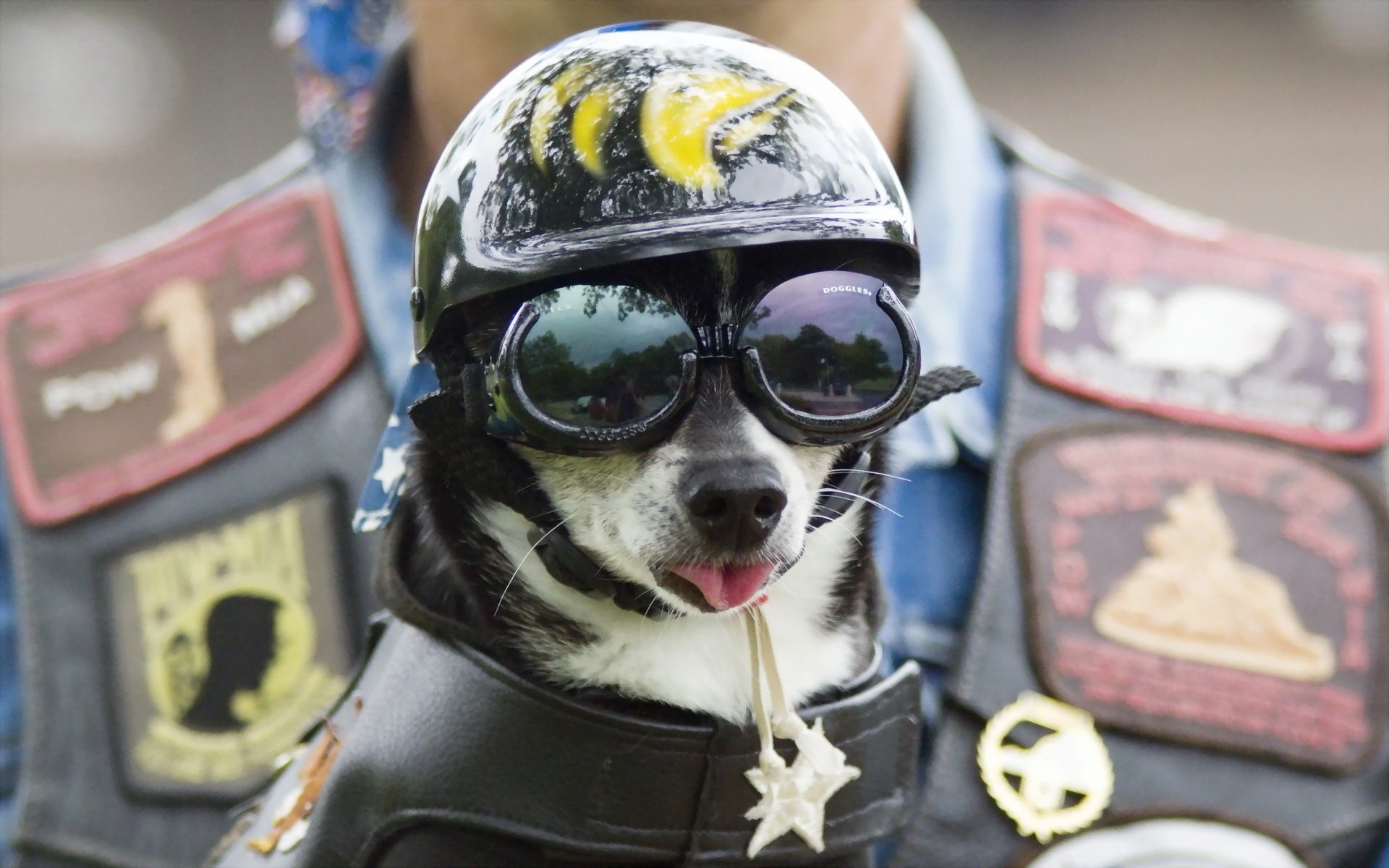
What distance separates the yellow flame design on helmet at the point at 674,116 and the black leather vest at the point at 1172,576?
79cm

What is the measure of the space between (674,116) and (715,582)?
1.12 feet

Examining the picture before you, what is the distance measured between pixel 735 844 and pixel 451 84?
3.55 feet

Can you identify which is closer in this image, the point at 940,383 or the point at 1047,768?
the point at 940,383

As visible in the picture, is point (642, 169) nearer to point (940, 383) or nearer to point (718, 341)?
point (718, 341)

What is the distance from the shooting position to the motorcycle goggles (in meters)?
1.02

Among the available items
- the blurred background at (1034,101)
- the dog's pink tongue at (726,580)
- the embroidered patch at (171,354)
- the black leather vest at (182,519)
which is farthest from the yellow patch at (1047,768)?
the blurred background at (1034,101)

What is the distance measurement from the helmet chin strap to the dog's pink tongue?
0.20ft

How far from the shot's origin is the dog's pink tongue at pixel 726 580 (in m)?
1.11

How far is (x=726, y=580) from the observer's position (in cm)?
112

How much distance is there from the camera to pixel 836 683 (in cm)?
124

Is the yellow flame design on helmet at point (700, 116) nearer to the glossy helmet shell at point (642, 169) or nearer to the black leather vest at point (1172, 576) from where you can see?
the glossy helmet shell at point (642, 169)

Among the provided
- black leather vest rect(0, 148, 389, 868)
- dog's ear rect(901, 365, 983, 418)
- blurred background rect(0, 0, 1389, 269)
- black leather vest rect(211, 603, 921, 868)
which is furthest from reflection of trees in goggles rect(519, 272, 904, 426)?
blurred background rect(0, 0, 1389, 269)

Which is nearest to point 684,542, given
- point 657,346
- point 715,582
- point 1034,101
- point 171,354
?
point 715,582

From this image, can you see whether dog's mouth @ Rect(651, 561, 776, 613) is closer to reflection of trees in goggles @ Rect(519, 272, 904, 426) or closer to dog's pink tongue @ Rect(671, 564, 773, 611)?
dog's pink tongue @ Rect(671, 564, 773, 611)
